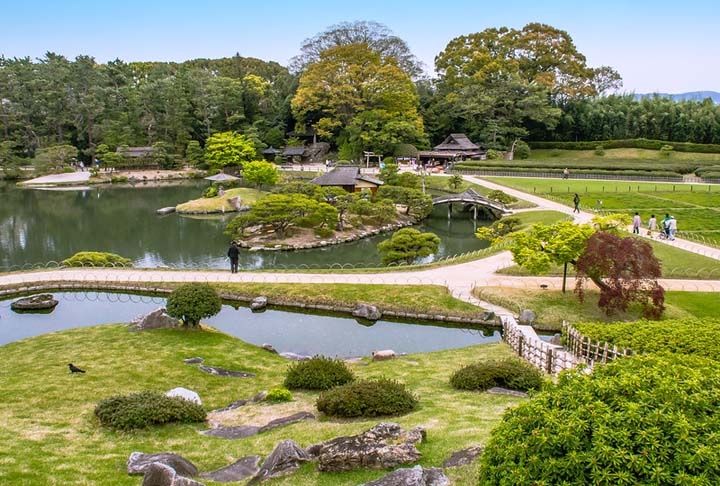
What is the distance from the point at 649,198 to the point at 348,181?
21561 millimetres

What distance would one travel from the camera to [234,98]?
241ft

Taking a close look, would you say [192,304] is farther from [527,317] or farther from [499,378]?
[527,317]

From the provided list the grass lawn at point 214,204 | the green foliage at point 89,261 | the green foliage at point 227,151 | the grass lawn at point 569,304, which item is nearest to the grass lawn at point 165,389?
the grass lawn at point 569,304

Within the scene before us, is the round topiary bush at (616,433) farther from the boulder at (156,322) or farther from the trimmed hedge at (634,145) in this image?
the trimmed hedge at (634,145)

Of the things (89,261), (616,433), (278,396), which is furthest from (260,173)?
(616,433)

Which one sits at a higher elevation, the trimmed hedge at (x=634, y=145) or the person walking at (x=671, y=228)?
the trimmed hedge at (x=634, y=145)

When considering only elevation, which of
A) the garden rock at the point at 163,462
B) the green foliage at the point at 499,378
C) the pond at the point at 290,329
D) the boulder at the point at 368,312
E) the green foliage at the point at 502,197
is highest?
the green foliage at the point at 502,197

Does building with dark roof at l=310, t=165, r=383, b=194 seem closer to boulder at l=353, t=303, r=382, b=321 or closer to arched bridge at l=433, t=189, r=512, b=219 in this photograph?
arched bridge at l=433, t=189, r=512, b=219

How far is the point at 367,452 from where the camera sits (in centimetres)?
704

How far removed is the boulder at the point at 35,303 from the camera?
20.0 meters

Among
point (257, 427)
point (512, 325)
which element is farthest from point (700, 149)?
point (257, 427)

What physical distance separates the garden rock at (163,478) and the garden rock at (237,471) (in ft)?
2.14

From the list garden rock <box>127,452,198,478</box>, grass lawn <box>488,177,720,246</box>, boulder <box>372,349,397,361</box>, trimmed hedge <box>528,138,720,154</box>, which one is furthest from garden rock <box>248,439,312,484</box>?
trimmed hedge <box>528,138,720,154</box>

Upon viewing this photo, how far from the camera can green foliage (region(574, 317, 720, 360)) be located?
37.6ft
